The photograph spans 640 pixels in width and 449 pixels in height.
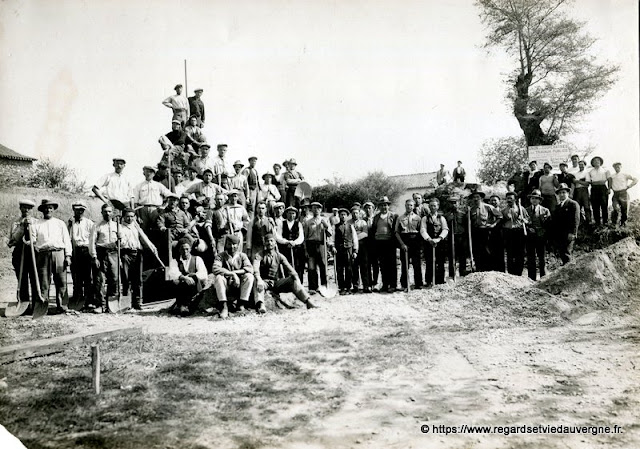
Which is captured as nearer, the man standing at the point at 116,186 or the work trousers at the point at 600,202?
the man standing at the point at 116,186

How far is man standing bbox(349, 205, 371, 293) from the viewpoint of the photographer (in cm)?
1070

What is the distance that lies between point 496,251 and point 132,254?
7609 mm

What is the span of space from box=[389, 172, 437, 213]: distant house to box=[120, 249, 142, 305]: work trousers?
30027 mm

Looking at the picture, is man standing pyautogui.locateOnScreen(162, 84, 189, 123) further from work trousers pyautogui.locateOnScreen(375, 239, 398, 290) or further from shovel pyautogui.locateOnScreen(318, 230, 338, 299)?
work trousers pyautogui.locateOnScreen(375, 239, 398, 290)

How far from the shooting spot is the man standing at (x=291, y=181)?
44.1 feet

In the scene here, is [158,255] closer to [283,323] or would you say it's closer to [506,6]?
[283,323]

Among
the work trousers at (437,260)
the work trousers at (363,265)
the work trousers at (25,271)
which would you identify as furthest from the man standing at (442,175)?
the work trousers at (25,271)

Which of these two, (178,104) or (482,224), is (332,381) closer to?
(482,224)

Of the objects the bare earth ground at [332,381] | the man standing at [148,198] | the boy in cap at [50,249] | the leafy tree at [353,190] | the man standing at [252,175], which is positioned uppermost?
the leafy tree at [353,190]

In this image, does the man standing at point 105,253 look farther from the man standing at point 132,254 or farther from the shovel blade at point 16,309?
the shovel blade at point 16,309

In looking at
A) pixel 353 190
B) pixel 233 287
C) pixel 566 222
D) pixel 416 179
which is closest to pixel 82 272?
pixel 233 287

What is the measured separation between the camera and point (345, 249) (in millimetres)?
10578

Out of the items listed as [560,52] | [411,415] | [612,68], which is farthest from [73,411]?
[560,52]

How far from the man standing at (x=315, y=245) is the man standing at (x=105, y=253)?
3787 mm
